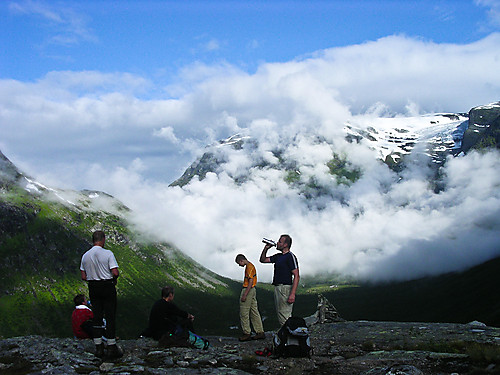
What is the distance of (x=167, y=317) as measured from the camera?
737 inches

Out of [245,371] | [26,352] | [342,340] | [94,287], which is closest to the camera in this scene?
[245,371]

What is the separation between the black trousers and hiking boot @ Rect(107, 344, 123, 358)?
40 centimetres

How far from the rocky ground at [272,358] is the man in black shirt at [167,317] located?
2.28 feet

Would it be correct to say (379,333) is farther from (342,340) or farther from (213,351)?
(213,351)

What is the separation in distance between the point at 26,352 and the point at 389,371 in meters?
14.2

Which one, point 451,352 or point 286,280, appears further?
point 286,280

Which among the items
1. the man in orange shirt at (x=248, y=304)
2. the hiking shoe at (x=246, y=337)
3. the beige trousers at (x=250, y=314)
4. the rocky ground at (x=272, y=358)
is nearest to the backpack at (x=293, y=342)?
the rocky ground at (x=272, y=358)

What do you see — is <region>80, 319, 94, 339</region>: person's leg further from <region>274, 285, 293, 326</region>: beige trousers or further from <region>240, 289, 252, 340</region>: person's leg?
<region>274, 285, 293, 326</region>: beige trousers

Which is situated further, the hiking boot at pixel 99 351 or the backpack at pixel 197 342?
the backpack at pixel 197 342

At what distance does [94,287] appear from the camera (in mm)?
15273

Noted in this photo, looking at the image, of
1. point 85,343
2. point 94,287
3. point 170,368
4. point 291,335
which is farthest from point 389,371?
point 85,343

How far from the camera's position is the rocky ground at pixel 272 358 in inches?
516

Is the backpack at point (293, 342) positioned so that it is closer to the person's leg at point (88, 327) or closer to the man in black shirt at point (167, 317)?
the man in black shirt at point (167, 317)

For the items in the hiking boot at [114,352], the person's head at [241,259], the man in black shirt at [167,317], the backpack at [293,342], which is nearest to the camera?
the backpack at [293,342]
